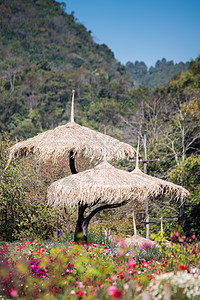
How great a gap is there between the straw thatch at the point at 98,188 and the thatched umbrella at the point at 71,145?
0.76 meters

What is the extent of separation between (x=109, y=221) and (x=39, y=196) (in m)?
2.90

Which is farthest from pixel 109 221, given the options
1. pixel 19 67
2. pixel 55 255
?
pixel 19 67

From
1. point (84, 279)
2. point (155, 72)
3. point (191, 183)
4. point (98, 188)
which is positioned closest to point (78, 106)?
point (191, 183)

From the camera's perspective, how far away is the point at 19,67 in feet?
178

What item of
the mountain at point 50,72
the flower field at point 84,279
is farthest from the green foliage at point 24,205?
the mountain at point 50,72

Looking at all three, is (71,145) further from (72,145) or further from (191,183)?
(191,183)

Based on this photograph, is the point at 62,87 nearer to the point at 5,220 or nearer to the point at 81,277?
the point at 5,220

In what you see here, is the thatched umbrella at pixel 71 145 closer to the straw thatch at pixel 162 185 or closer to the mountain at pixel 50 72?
the straw thatch at pixel 162 185

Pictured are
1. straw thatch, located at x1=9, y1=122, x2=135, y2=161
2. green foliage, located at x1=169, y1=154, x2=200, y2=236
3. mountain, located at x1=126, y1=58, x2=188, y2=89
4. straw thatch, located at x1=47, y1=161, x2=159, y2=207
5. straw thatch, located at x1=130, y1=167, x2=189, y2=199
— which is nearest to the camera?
straw thatch, located at x1=47, y1=161, x2=159, y2=207

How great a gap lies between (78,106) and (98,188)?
37.0 m

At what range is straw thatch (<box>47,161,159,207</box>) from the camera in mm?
5781

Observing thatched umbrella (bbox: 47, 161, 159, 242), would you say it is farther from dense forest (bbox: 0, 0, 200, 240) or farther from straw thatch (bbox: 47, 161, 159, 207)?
dense forest (bbox: 0, 0, 200, 240)

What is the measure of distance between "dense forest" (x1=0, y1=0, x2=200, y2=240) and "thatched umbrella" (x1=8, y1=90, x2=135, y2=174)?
1855 millimetres

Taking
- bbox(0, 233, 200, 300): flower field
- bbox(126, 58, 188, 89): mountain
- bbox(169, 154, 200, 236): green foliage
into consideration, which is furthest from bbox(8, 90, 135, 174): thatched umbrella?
bbox(126, 58, 188, 89): mountain
